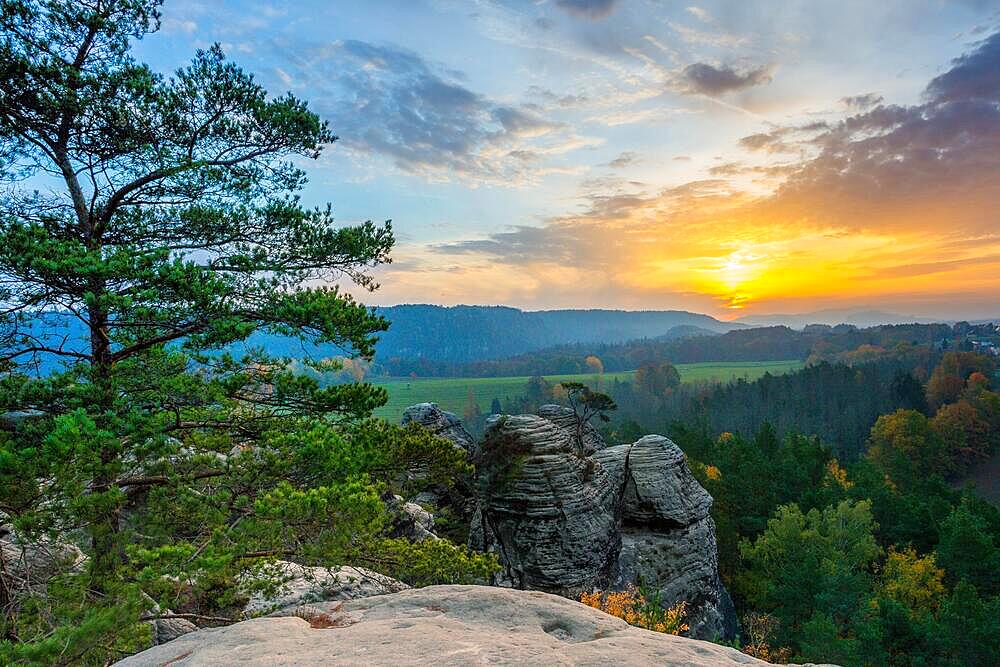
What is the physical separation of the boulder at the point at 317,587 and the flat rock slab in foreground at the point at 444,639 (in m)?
1.37

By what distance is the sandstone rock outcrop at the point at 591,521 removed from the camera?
21234mm

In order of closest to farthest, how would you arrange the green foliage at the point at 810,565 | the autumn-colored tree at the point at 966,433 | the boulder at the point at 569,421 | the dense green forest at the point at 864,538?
the dense green forest at the point at 864,538 → the green foliage at the point at 810,565 → the boulder at the point at 569,421 → the autumn-colored tree at the point at 966,433

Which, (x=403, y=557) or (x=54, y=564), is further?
(x=403, y=557)

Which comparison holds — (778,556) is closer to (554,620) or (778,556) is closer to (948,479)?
(554,620)

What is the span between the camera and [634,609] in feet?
71.0

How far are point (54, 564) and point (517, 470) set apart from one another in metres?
15.9

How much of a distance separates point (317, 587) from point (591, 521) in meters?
14.3

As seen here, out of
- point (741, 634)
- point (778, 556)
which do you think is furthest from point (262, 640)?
point (778, 556)

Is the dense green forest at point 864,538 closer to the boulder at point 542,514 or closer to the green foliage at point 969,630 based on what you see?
the green foliage at point 969,630

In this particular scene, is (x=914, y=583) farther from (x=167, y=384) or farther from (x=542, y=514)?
(x=167, y=384)

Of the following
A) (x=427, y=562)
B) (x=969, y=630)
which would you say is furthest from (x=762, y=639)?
(x=427, y=562)

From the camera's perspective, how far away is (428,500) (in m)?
28.6

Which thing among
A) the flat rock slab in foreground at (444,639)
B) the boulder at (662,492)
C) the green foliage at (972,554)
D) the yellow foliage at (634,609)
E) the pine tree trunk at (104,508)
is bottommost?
the green foliage at (972,554)

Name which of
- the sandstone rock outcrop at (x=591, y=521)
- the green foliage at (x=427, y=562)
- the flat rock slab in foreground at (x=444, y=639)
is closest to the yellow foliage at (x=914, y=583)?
the sandstone rock outcrop at (x=591, y=521)
